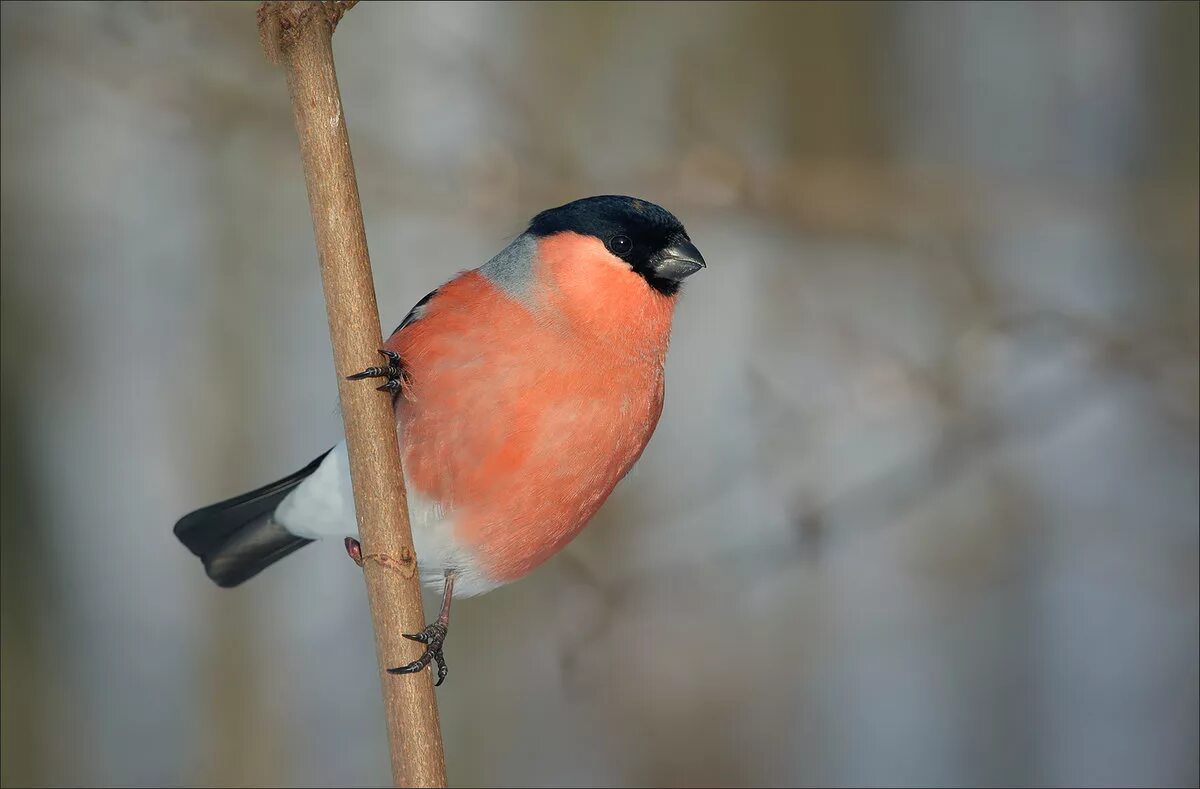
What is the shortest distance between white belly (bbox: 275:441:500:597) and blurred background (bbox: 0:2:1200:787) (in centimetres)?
119

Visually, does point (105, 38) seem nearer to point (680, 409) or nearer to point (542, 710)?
point (680, 409)

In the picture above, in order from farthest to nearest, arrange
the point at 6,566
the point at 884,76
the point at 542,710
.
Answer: the point at 884,76 < the point at 542,710 < the point at 6,566

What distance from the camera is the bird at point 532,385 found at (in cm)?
168

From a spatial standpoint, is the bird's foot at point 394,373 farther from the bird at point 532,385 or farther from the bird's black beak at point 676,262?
the bird's black beak at point 676,262

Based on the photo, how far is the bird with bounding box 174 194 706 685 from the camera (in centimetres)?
168

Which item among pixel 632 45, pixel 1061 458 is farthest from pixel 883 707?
pixel 632 45

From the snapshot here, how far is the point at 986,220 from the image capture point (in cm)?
350

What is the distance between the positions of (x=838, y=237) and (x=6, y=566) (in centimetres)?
254

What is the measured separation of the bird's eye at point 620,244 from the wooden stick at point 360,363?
58 centimetres

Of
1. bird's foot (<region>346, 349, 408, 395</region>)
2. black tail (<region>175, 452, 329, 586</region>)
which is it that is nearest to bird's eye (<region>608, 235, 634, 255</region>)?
bird's foot (<region>346, 349, 408, 395</region>)

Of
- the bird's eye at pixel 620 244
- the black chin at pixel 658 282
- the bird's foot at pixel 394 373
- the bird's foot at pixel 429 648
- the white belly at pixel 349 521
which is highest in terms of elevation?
the bird's eye at pixel 620 244

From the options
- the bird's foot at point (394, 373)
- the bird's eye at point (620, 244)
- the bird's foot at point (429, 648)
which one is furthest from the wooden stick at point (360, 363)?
the bird's eye at point (620, 244)

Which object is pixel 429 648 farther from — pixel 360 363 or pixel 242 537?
pixel 242 537

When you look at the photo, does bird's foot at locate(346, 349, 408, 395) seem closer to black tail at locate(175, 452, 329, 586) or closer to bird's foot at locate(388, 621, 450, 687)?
bird's foot at locate(388, 621, 450, 687)
